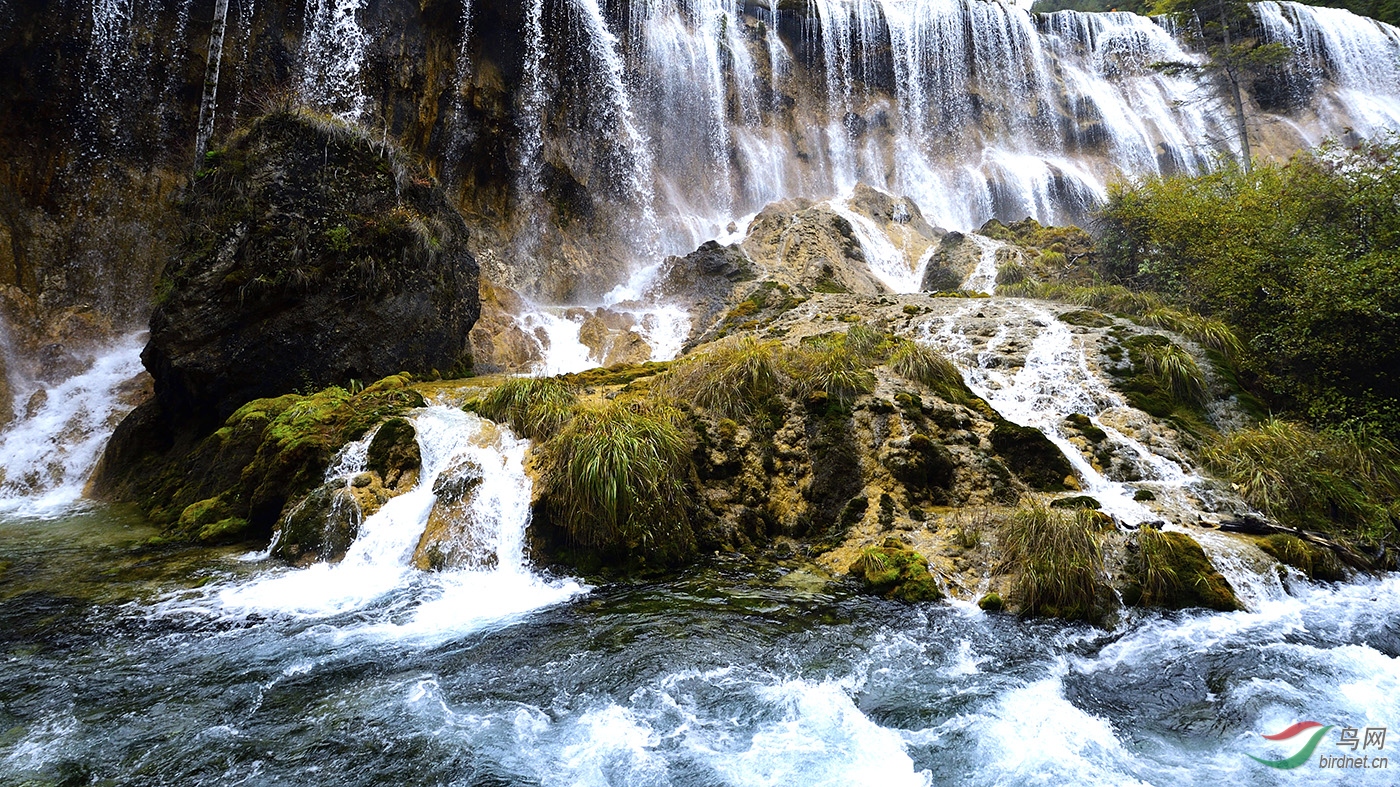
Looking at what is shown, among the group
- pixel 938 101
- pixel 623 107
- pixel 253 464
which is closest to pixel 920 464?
pixel 253 464

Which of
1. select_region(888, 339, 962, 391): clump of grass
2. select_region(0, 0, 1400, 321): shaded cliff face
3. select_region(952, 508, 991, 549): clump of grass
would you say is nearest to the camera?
select_region(952, 508, 991, 549): clump of grass

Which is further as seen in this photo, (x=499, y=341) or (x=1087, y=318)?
(x=499, y=341)

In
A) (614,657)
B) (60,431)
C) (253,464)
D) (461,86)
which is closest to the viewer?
(614,657)

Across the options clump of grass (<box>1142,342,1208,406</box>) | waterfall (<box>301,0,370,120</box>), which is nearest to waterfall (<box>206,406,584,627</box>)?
clump of grass (<box>1142,342,1208,406</box>)

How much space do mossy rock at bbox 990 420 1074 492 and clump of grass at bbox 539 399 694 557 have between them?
373 centimetres

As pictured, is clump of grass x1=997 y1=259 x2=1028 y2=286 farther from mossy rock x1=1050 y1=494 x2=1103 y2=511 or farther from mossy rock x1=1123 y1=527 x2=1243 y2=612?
mossy rock x1=1123 y1=527 x2=1243 y2=612

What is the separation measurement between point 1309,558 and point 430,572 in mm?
8058

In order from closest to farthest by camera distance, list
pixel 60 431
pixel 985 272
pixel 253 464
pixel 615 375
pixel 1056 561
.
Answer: pixel 1056 561, pixel 253 464, pixel 615 375, pixel 60 431, pixel 985 272

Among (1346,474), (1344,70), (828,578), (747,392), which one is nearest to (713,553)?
(828,578)

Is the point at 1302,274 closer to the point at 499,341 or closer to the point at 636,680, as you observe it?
the point at 636,680

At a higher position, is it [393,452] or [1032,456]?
[393,452]

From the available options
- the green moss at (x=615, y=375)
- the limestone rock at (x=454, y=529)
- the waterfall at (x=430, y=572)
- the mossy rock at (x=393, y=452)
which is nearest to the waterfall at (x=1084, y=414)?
the green moss at (x=615, y=375)

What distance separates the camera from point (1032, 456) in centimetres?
768

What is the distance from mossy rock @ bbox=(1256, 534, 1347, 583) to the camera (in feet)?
19.4
